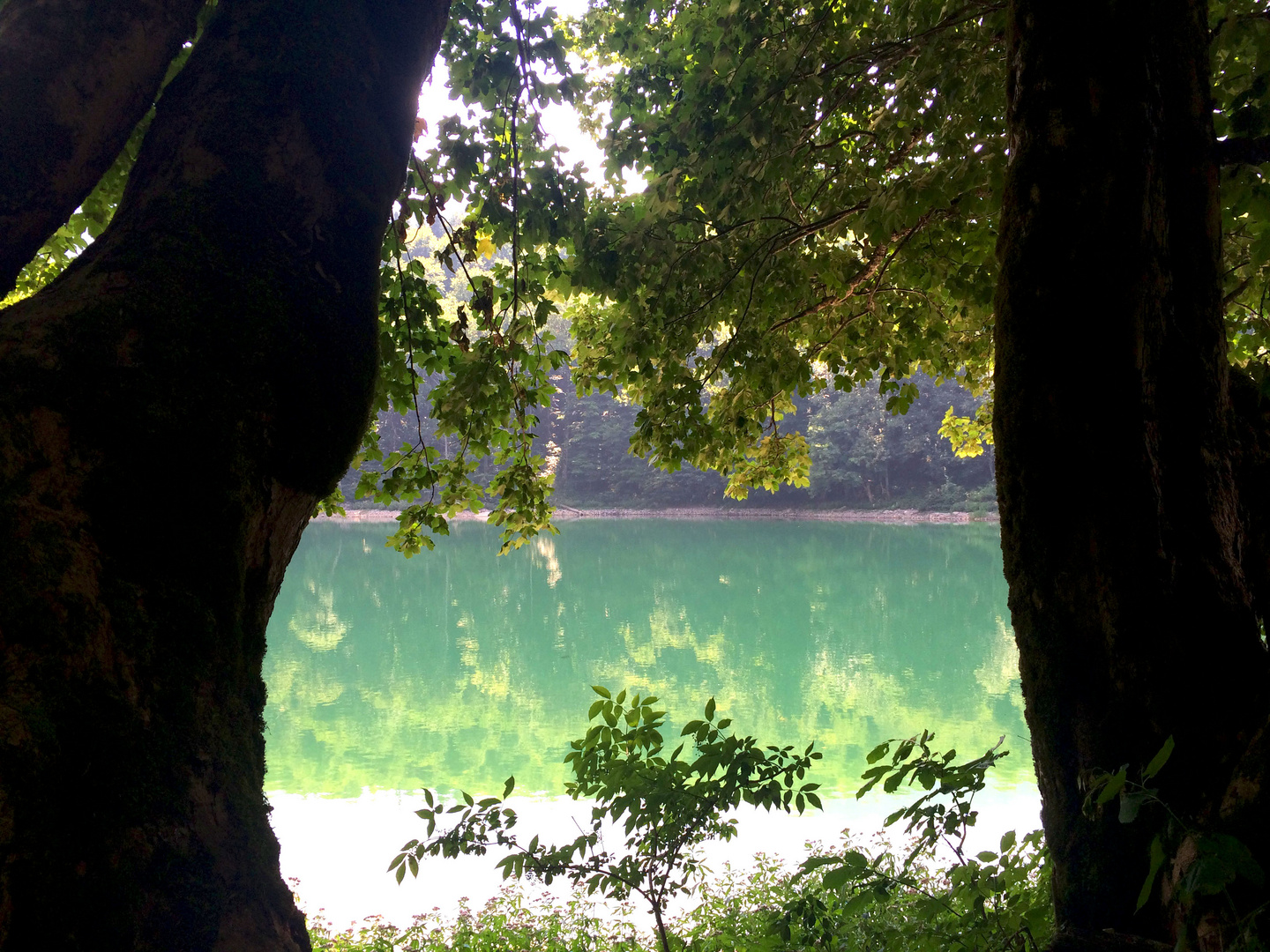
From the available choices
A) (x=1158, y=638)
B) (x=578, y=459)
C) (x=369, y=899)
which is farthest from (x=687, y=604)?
(x=578, y=459)

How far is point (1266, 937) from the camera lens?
0.92 metres

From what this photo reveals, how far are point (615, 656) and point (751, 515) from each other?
28427 millimetres

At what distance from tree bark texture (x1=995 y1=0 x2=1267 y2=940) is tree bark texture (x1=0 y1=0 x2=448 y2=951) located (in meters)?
1.32

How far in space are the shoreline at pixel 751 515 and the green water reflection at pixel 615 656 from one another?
30.1 feet

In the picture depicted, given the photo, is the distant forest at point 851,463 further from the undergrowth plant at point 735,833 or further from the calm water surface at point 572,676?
the undergrowth plant at point 735,833

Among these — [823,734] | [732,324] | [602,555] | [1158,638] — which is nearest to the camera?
[1158,638]

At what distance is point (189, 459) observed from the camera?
115cm

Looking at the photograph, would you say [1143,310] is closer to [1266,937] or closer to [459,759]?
[1266,937]

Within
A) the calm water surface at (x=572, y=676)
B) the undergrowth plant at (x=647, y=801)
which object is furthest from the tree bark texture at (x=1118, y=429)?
the calm water surface at (x=572, y=676)

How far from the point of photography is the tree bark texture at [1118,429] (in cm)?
133

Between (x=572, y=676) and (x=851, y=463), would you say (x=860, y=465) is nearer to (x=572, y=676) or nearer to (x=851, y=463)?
(x=851, y=463)

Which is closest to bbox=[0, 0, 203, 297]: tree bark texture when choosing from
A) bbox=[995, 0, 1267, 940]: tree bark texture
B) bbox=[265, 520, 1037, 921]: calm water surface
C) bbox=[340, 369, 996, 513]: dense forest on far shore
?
bbox=[995, 0, 1267, 940]: tree bark texture

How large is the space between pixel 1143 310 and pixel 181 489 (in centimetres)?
164

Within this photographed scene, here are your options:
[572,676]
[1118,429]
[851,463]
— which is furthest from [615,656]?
[851,463]
